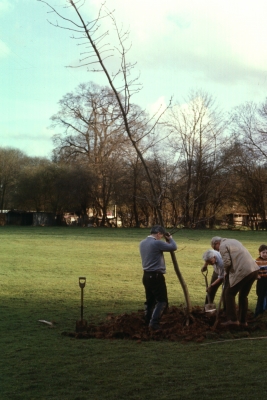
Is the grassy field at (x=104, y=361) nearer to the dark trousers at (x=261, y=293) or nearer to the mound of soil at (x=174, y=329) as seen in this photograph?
the mound of soil at (x=174, y=329)

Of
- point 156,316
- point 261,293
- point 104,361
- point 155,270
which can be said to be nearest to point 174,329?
point 156,316

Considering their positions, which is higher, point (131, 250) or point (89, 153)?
point (89, 153)

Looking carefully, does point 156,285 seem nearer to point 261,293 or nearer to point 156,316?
point 156,316

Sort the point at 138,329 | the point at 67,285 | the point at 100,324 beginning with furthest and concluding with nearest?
the point at 67,285, the point at 100,324, the point at 138,329

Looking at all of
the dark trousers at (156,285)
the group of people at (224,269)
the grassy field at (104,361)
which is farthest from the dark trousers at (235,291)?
the dark trousers at (156,285)

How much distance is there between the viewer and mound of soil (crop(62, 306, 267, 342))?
8914 millimetres

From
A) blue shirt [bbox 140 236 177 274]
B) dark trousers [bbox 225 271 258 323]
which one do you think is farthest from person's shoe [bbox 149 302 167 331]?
dark trousers [bbox 225 271 258 323]

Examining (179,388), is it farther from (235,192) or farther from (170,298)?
(235,192)

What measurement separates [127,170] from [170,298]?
4959cm

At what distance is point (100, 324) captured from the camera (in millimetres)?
10055

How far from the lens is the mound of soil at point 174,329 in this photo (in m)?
8.91

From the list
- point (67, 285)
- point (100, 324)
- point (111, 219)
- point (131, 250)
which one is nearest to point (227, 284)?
point (100, 324)

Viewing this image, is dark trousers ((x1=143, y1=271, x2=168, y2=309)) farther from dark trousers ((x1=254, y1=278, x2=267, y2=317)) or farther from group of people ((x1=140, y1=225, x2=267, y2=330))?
dark trousers ((x1=254, y1=278, x2=267, y2=317))

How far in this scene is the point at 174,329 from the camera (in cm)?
923
